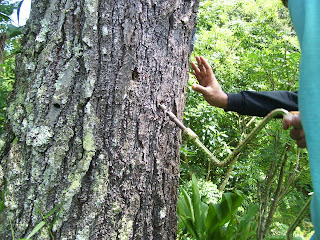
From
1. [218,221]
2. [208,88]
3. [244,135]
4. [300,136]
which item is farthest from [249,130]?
[300,136]

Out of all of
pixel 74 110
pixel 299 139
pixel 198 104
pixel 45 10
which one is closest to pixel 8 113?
pixel 74 110

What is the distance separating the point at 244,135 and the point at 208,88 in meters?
2.67

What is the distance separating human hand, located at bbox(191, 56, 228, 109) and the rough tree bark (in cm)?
43

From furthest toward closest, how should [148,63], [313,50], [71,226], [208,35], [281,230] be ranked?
[208,35], [281,230], [148,63], [71,226], [313,50]

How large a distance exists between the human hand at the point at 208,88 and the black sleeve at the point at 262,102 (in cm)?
5

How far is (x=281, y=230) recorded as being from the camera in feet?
12.7

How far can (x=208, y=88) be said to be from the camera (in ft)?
5.55

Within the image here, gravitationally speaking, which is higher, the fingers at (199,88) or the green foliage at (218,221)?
the fingers at (199,88)

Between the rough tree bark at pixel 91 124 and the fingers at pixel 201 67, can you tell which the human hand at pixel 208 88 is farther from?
the rough tree bark at pixel 91 124

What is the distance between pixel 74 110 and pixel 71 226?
436 mm

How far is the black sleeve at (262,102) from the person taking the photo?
5.08 ft

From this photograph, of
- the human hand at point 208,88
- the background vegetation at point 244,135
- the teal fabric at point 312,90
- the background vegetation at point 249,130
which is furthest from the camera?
the background vegetation at point 249,130

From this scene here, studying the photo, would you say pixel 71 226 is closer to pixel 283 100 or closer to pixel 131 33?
pixel 131 33

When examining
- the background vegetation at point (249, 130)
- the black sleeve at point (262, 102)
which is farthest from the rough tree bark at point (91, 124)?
the background vegetation at point (249, 130)
